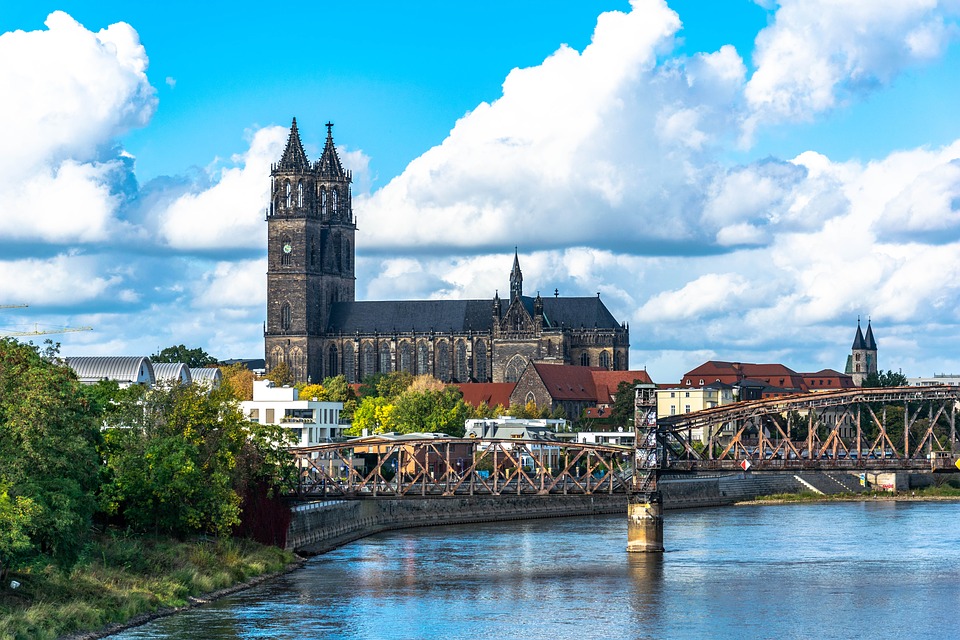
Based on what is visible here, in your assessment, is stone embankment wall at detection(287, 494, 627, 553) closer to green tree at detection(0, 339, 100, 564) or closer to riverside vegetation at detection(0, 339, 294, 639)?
riverside vegetation at detection(0, 339, 294, 639)

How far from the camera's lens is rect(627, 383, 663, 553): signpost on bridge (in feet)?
268

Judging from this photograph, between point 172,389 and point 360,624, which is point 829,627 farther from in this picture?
point 172,389

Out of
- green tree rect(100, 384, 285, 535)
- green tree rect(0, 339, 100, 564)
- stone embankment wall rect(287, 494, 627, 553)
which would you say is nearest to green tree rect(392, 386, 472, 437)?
stone embankment wall rect(287, 494, 627, 553)

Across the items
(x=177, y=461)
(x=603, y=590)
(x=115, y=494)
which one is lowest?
(x=603, y=590)

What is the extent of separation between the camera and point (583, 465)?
16112 centimetres

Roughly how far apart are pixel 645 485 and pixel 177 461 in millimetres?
24513

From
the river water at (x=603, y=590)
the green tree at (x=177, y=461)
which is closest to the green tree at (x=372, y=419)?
the river water at (x=603, y=590)

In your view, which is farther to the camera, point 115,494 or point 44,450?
point 115,494

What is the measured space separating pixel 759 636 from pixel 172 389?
2900 centimetres

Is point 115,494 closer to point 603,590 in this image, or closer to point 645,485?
point 603,590

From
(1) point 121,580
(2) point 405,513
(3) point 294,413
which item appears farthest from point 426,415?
(1) point 121,580

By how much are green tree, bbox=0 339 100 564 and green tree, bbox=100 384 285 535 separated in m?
10.0

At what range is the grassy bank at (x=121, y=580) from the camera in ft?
165

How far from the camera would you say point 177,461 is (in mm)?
66875
